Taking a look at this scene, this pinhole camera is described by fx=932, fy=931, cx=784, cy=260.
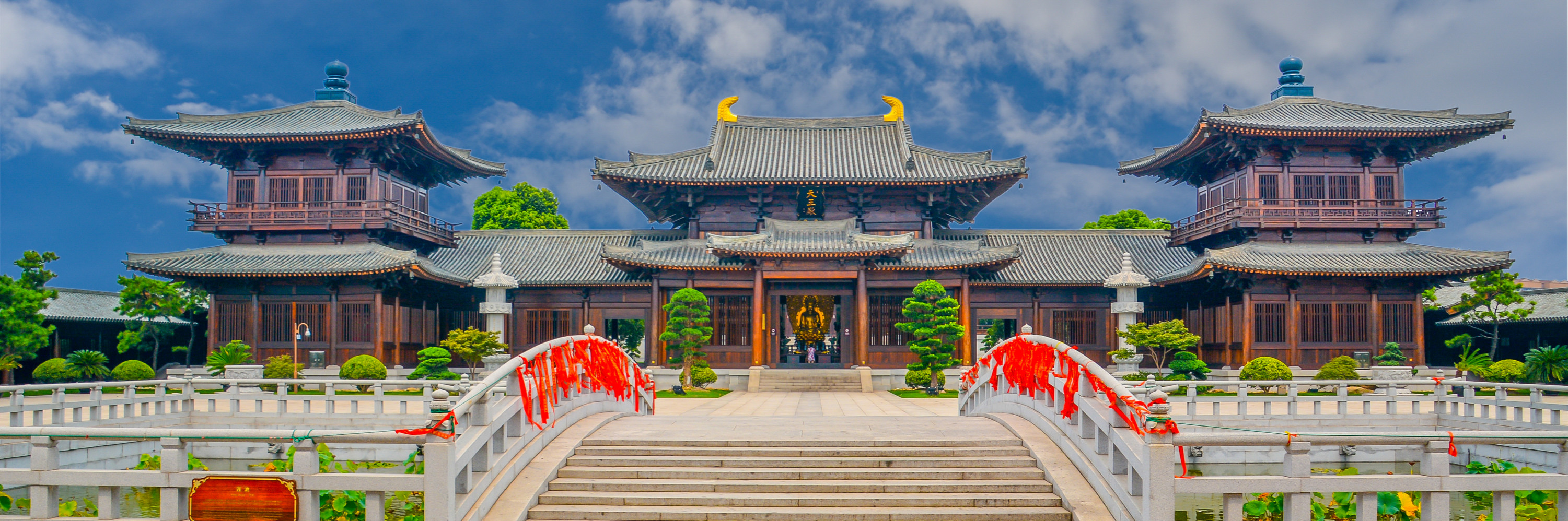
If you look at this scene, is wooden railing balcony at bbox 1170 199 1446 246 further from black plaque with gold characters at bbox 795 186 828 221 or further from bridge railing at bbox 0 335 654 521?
bridge railing at bbox 0 335 654 521

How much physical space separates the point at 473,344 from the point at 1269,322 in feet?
76.4

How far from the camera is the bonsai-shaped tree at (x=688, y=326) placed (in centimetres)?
2622

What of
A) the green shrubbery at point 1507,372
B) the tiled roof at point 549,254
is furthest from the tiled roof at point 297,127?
the green shrubbery at point 1507,372

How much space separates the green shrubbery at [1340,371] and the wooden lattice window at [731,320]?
52.9 ft

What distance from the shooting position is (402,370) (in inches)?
1095

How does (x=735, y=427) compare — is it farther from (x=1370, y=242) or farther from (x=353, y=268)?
(x=1370, y=242)

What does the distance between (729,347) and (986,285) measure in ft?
28.0

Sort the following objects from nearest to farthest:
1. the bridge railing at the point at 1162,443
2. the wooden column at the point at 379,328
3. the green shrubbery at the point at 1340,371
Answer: the bridge railing at the point at 1162,443
the green shrubbery at the point at 1340,371
the wooden column at the point at 379,328

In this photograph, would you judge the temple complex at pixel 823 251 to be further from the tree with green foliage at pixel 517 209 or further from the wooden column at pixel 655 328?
the tree with green foliage at pixel 517 209

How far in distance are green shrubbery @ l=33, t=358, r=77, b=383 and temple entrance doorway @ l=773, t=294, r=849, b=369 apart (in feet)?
66.1

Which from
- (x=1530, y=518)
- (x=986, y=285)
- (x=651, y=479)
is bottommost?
(x=1530, y=518)

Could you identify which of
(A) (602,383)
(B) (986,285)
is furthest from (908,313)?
(A) (602,383)

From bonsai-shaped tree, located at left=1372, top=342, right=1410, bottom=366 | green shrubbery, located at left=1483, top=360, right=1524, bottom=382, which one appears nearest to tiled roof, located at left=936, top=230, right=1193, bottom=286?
bonsai-shaped tree, located at left=1372, top=342, right=1410, bottom=366

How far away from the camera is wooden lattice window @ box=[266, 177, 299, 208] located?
29.8 m
